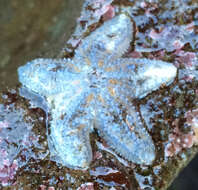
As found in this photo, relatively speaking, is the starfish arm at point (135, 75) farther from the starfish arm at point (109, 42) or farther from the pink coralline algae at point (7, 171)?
the pink coralline algae at point (7, 171)

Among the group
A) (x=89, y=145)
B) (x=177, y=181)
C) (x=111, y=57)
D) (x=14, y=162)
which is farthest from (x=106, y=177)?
(x=111, y=57)

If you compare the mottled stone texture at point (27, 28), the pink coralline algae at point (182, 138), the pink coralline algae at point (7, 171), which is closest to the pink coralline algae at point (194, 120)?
the pink coralline algae at point (182, 138)

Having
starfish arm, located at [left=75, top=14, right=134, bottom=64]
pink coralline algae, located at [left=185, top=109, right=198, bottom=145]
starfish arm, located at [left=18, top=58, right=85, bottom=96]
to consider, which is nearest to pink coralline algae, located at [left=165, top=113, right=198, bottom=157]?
pink coralline algae, located at [left=185, top=109, right=198, bottom=145]

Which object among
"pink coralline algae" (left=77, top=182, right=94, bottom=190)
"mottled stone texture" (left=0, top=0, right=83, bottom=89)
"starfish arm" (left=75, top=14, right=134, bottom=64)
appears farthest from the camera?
"mottled stone texture" (left=0, top=0, right=83, bottom=89)

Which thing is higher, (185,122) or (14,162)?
(185,122)

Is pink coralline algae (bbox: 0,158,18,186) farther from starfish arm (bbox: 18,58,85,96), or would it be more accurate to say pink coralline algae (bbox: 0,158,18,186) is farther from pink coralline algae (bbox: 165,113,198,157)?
pink coralline algae (bbox: 165,113,198,157)

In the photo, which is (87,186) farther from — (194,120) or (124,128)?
(194,120)

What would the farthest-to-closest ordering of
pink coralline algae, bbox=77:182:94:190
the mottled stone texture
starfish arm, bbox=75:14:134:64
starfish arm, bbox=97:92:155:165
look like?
the mottled stone texture, pink coralline algae, bbox=77:182:94:190, starfish arm, bbox=75:14:134:64, starfish arm, bbox=97:92:155:165

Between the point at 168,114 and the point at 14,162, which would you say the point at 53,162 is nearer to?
the point at 14,162
